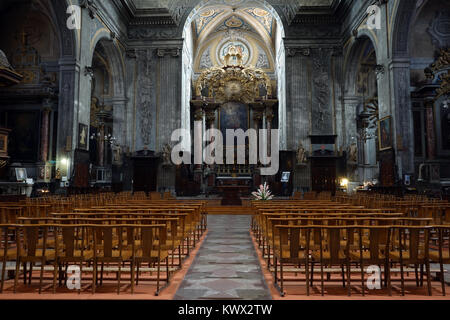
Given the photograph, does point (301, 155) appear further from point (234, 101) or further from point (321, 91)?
point (234, 101)

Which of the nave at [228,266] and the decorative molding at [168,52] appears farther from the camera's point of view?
the decorative molding at [168,52]

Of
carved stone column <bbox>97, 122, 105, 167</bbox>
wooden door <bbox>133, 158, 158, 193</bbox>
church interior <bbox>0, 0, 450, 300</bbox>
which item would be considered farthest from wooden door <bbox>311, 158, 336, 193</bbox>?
carved stone column <bbox>97, 122, 105, 167</bbox>

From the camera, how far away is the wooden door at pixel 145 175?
63.4ft

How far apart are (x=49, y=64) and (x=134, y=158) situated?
6.23m

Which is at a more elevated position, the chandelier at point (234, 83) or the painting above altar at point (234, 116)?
the chandelier at point (234, 83)

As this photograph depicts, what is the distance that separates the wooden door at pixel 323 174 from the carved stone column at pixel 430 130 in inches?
191

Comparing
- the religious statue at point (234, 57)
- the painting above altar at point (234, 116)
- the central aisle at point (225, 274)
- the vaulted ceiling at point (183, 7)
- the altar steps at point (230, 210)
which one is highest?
the vaulted ceiling at point (183, 7)

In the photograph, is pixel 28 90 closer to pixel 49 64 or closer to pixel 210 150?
pixel 49 64

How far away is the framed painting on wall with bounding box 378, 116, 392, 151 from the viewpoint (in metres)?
13.0

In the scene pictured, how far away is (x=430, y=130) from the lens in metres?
15.2

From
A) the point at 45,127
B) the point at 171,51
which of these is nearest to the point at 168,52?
the point at 171,51

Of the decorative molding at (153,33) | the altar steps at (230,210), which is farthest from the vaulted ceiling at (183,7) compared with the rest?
the altar steps at (230,210)

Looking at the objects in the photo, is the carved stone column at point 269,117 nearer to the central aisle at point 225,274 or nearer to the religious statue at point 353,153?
the religious statue at point 353,153

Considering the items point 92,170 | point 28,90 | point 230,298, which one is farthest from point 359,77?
point 230,298
